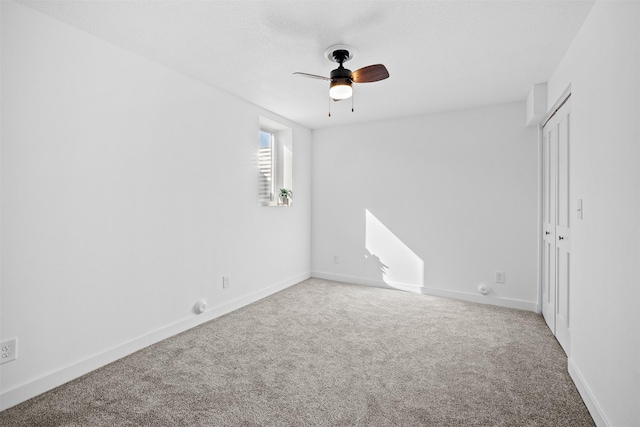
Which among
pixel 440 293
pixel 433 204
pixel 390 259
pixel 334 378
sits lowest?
pixel 334 378

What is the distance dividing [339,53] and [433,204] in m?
2.32

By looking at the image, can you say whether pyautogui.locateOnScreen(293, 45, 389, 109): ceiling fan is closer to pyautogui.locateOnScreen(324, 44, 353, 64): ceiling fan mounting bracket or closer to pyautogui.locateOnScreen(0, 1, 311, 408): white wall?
pyautogui.locateOnScreen(324, 44, 353, 64): ceiling fan mounting bracket

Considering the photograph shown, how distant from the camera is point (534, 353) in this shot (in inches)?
97.8

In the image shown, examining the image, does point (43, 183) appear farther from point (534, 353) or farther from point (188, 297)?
point (534, 353)

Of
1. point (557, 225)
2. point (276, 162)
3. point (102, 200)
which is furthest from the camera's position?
point (276, 162)

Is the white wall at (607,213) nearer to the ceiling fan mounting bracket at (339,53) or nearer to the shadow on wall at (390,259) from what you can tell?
the ceiling fan mounting bracket at (339,53)

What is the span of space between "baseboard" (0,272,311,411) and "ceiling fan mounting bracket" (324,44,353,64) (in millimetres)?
2528

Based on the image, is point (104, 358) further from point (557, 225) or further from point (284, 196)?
point (557, 225)

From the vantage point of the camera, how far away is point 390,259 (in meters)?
4.33

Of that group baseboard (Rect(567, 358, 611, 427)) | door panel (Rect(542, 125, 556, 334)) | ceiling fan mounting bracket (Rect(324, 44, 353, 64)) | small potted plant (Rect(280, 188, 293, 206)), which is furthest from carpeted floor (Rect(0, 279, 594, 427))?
ceiling fan mounting bracket (Rect(324, 44, 353, 64))

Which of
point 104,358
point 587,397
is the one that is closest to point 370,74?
point 587,397

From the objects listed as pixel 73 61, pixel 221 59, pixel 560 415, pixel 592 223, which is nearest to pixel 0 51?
pixel 73 61

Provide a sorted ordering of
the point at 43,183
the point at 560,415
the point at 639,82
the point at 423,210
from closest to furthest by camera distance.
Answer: the point at 639,82 → the point at 560,415 → the point at 43,183 → the point at 423,210

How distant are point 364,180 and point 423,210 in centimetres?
90
